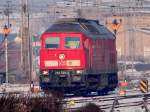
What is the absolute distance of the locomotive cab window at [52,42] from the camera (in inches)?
1193

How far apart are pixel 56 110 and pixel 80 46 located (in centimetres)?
1296

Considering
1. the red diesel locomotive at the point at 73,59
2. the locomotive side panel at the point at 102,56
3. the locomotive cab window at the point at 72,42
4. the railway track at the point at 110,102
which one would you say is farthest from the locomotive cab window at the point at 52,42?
the railway track at the point at 110,102

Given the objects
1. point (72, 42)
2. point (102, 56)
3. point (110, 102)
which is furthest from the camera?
point (102, 56)

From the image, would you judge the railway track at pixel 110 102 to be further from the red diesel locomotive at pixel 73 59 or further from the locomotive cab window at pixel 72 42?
the locomotive cab window at pixel 72 42

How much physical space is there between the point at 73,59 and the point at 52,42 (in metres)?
1.40

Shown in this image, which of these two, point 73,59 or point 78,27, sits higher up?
point 78,27

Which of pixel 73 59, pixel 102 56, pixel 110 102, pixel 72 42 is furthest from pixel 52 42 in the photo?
pixel 110 102

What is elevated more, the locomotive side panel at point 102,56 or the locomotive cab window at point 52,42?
the locomotive cab window at point 52,42

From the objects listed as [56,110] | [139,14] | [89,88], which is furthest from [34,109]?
[139,14]

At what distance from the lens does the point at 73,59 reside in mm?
29953

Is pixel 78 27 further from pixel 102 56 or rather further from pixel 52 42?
pixel 102 56

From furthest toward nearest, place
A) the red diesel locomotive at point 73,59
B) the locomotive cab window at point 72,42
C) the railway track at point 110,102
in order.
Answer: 1. the locomotive cab window at point 72,42
2. the red diesel locomotive at point 73,59
3. the railway track at point 110,102

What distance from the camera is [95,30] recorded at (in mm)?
31281

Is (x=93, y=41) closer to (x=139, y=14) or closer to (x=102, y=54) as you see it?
(x=102, y=54)
